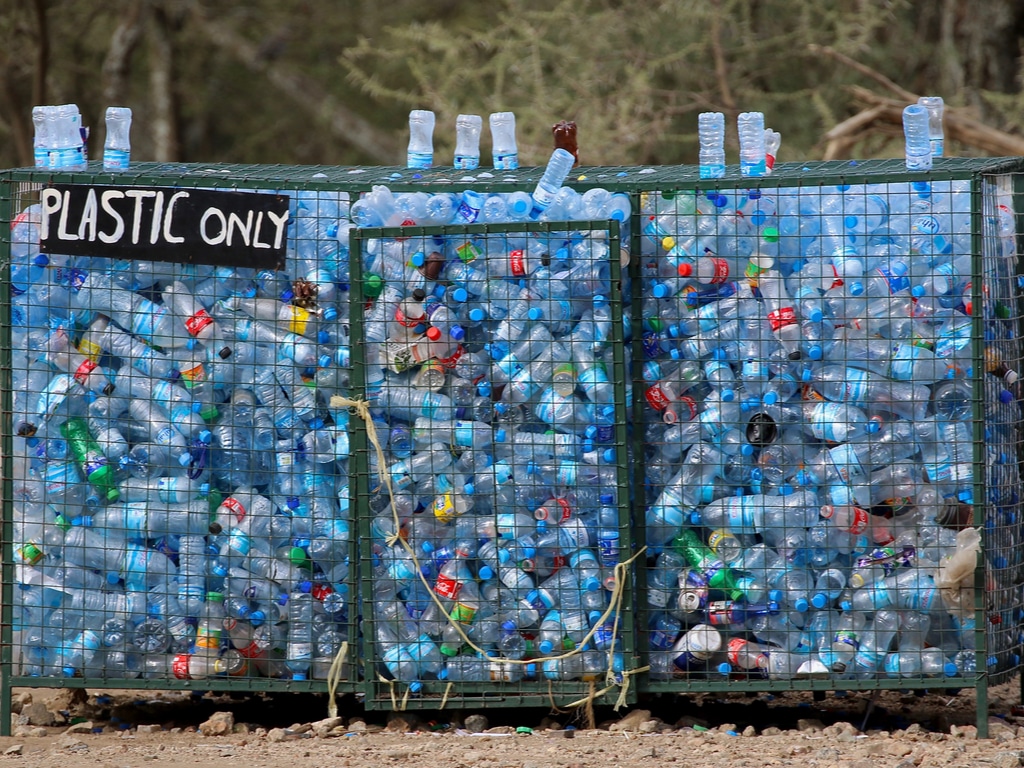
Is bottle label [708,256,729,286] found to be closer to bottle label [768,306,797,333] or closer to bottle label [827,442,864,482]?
bottle label [768,306,797,333]

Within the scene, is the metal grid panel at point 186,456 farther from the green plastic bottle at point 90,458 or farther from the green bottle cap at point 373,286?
the green bottle cap at point 373,286

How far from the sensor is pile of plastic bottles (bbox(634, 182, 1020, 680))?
14.3 ft

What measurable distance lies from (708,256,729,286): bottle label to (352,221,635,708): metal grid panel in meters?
0.32

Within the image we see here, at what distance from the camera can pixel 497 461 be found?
450 centimetres

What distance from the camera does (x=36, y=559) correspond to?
4723mm

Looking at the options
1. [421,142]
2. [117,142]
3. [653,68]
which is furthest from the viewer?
[653,68]

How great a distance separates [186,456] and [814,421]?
2109 mm

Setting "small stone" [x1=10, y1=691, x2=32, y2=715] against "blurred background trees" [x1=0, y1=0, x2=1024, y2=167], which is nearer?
"small stone" [x1=10, y1=691, x2=32, y2=715]

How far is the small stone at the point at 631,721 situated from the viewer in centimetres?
462

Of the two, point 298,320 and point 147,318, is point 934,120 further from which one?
point 147,318

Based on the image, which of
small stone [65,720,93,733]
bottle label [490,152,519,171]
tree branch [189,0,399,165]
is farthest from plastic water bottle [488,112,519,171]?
tree branch [189,0,399,165]

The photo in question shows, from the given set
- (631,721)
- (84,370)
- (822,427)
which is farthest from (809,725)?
(84,370)

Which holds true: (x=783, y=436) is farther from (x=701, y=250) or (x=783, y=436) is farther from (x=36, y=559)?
(x=36, y=559)

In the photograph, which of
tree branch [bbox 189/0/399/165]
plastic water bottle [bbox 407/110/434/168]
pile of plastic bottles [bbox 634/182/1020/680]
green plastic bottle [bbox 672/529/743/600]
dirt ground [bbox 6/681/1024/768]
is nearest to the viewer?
Result: dirt ground [bbox 6/681/1024/768]
